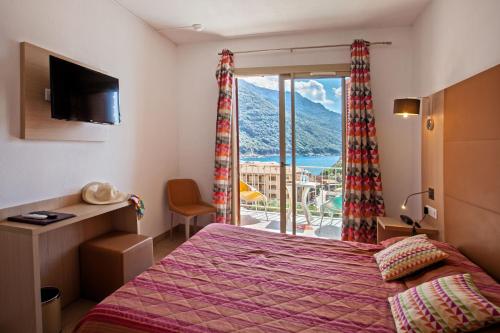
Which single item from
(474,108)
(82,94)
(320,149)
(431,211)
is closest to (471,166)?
(474,108)

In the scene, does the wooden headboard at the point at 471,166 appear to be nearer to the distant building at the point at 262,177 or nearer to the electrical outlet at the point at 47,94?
the distant building at the point at 262,177

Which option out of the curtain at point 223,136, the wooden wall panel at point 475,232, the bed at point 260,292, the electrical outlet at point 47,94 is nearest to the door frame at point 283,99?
the curtain at point 223,136

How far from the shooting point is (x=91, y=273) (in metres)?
2.38

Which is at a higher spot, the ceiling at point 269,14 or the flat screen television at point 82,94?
the ceiling at point 269,14

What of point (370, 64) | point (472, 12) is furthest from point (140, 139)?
point (472, 12)

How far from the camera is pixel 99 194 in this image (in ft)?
8.09

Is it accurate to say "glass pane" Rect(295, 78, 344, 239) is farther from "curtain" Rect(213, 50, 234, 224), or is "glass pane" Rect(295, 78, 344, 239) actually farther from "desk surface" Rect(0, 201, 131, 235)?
"desk surface" Rect(0, 201, 131, 235)

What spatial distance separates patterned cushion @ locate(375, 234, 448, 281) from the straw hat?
7.25ft

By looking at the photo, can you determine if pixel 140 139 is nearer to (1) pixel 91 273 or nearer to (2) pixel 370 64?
(1) pixel 91 273

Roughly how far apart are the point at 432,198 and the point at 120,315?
9.00 ft

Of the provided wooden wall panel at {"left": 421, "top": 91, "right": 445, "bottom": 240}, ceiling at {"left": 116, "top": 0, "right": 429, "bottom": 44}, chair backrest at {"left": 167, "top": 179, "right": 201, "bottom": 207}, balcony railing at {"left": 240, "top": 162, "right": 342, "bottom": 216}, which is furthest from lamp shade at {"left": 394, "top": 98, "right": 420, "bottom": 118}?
chair backrest at {"left": 167, "top": 179, "right": 201, "bottom": 207}

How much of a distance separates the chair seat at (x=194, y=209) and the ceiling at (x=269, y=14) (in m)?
2.31

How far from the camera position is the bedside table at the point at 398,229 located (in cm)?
248

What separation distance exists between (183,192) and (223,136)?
39.4 inches
